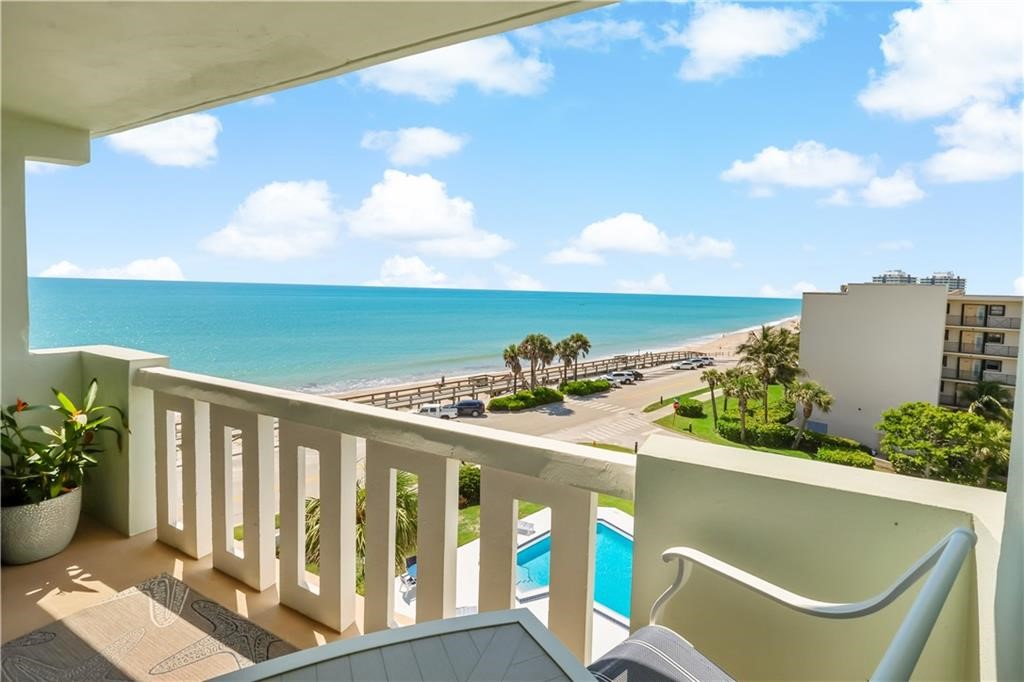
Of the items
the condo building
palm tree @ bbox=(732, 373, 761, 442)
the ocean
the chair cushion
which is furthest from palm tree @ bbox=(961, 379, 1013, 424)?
the ocean

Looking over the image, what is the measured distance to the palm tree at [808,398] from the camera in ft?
67.4

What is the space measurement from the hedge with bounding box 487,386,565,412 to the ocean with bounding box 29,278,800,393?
222 inches

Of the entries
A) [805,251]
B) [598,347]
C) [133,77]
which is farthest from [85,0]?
[805,251]

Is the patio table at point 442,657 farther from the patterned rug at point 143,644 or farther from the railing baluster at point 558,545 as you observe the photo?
the patterned rug at point 143,644

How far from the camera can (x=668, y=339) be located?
37.4m

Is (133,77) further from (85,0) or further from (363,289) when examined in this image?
(363,289)

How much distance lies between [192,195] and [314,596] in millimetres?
48500

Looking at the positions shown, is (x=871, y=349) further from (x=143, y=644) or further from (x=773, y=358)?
(x=143, y=644)

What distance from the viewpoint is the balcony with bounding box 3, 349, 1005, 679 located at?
94 centimetres

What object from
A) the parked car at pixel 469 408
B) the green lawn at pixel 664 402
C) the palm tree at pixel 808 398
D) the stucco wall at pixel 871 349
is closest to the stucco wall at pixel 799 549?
the parked car at pixel 469 408

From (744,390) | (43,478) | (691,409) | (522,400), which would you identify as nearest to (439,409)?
(522,400)

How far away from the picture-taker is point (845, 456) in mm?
17547

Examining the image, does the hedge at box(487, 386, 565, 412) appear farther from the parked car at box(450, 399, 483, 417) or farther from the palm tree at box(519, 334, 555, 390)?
the palm tree at box(519, 334, 555, 390)

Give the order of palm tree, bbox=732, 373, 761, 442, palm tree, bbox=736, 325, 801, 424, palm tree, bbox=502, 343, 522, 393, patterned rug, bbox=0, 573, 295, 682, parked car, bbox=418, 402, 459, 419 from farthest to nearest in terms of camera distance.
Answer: palm tree, bbox=502, 343, 522, 393 < palm tree, bbox=736, 325, 801, 424 < palm tree, bbox=732, 373, 761, 442 < parked car, bbox=418, 402, 459, 419 < patterned rug, bbox=0, 573, 295, 682
